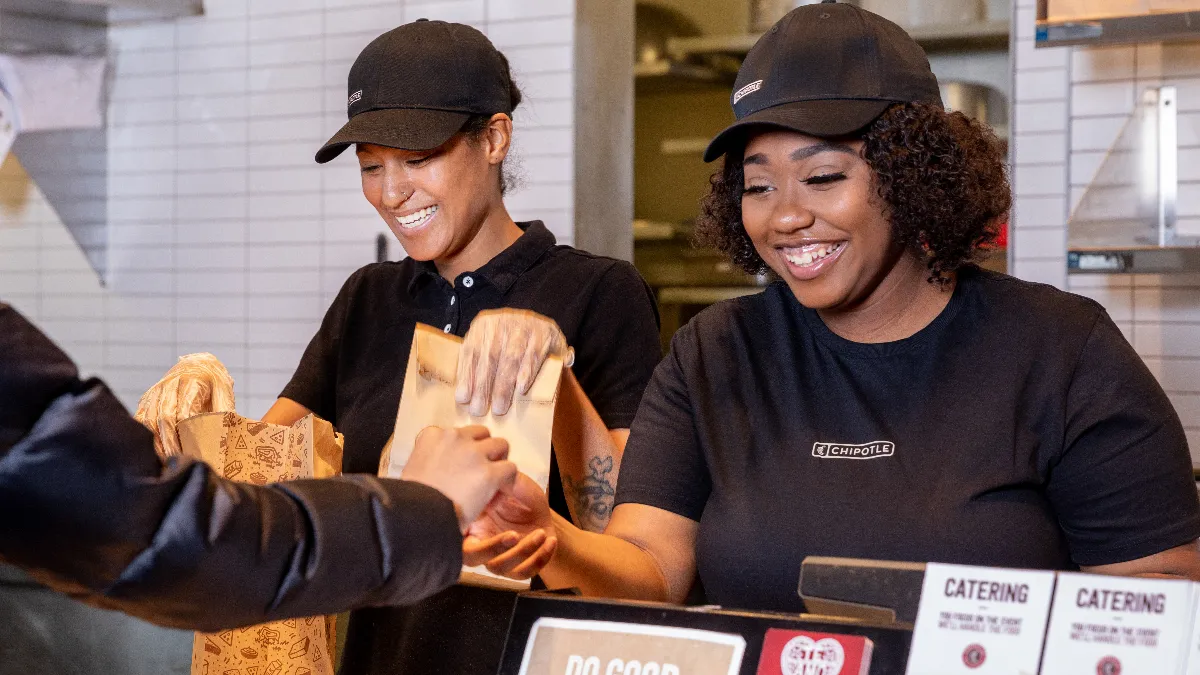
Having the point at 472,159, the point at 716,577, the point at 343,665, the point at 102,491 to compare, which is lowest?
the point at 343,665

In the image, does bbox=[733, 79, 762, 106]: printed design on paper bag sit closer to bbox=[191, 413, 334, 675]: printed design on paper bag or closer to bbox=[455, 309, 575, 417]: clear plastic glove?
bbox=[455, 309, 575, 417]: clear plastic glove

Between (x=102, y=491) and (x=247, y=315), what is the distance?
3.46 meters

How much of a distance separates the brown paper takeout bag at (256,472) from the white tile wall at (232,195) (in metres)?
2.27

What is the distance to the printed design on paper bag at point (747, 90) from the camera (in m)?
1.45

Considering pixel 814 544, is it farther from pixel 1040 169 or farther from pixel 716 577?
pixel 1040 169

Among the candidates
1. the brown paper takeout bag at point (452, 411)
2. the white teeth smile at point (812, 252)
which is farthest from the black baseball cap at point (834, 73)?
the brown paper takeout bag at point (452, 411)

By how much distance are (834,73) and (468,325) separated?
0.65 meters

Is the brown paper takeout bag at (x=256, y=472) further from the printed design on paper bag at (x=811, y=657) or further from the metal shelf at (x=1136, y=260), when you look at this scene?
the metal shelf at (x=1136, y=260)

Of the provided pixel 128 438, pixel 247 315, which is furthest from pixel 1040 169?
pixel 128 438

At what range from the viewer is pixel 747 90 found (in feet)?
4.78

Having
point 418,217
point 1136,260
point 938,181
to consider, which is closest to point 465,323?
Answer: point 418,217

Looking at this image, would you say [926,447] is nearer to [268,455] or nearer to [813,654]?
[813,654]

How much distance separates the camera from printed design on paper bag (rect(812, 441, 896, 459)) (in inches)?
54.1

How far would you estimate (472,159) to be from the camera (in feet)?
5.94
